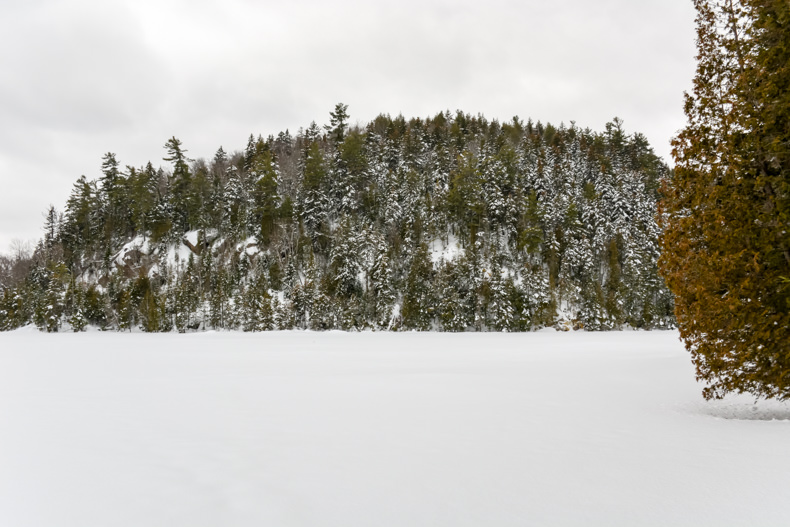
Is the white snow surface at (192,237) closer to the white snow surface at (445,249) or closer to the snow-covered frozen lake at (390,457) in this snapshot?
the white snow surface at (445,249)

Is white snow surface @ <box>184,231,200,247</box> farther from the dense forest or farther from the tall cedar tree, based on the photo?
the tall cedar tree

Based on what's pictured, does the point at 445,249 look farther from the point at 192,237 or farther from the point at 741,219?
the point at 741,219

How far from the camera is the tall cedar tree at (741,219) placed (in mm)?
7043

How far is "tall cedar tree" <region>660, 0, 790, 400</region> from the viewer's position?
7.04 m

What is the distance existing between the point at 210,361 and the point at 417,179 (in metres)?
47.0

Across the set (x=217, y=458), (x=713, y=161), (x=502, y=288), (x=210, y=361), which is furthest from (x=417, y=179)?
(x=217, y=458)

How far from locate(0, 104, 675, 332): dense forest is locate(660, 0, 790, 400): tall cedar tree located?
35317mm

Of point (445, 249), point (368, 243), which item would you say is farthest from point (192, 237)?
point (445, 249)

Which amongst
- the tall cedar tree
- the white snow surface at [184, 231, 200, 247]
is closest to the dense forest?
the white snow surface at [184, 231, 200, 247]

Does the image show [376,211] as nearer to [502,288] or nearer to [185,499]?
[502,288]

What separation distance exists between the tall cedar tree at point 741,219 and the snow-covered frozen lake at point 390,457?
1225 mm

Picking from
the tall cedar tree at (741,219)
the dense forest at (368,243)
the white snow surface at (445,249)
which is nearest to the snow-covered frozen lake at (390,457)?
the tall cedar tree at (741,219)

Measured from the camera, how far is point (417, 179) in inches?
2345

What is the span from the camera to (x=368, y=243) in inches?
1938
